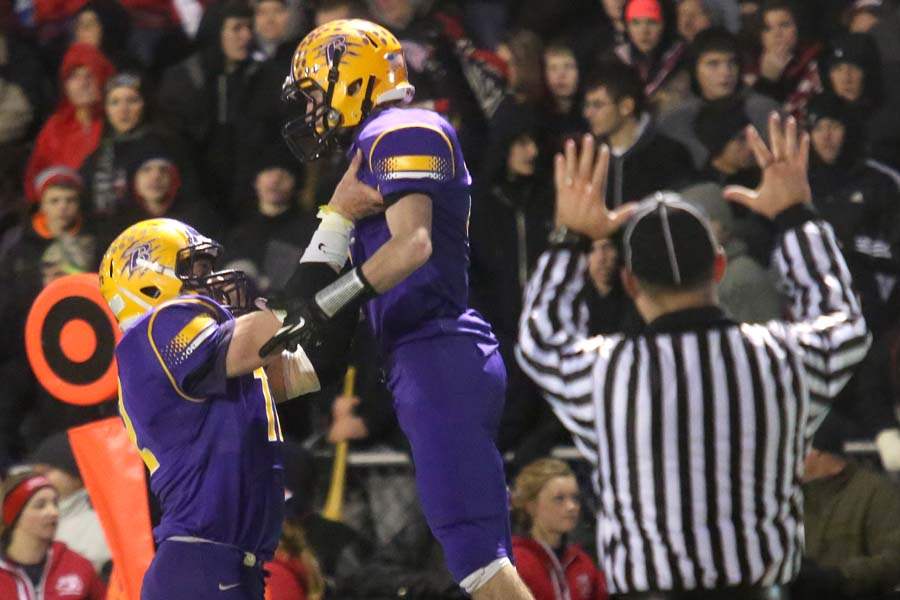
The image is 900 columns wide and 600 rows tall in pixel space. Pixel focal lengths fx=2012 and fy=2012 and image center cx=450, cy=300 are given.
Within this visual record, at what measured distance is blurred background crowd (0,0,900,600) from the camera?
811 centimetres

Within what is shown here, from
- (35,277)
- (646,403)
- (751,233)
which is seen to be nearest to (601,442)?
(646,403)

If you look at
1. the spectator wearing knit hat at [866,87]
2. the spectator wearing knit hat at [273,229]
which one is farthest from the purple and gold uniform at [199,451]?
the spectator wearing knit hat at [866,87]

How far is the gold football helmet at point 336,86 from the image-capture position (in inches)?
227

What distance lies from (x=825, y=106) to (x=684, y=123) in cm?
64

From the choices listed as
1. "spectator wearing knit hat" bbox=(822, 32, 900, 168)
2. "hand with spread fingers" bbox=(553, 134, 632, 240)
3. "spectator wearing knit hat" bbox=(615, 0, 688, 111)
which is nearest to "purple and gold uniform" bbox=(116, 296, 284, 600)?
"hand with spread fingers" bbox=(553, 134, 632, 240)

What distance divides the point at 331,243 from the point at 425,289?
303 millimetres

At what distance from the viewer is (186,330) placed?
554cm

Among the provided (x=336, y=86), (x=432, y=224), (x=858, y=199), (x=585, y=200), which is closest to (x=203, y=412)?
(x=432, y=224)

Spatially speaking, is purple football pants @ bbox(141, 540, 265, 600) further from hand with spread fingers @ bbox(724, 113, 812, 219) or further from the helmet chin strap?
hand with spread fingers @ bbox(724, 113, 812, 219)

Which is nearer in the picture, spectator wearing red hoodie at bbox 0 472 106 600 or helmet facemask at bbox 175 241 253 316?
helmet facemask at bbox 175 241 253 316

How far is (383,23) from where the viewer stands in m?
9.86

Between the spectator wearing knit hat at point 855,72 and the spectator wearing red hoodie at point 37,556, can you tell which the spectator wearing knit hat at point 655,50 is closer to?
the spectator wearing knit hat at point 855,72

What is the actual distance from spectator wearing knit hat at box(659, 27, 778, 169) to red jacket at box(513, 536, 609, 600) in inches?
88.4

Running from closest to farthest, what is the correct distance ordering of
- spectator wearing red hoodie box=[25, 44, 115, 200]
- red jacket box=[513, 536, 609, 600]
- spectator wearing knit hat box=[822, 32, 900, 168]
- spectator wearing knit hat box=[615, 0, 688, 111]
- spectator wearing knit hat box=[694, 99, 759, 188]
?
red jacket box=[513, 536, 609, 600] < spectator wearing knit hat box=[694, 99, 759, 188] < spectator wearing knit hat box=[822, 32, 900, 168] < spectator wearing knit hat box=[615, 0, 688, 111] < spectator wearing red hoodie box=[25, 44, 115, 200]
